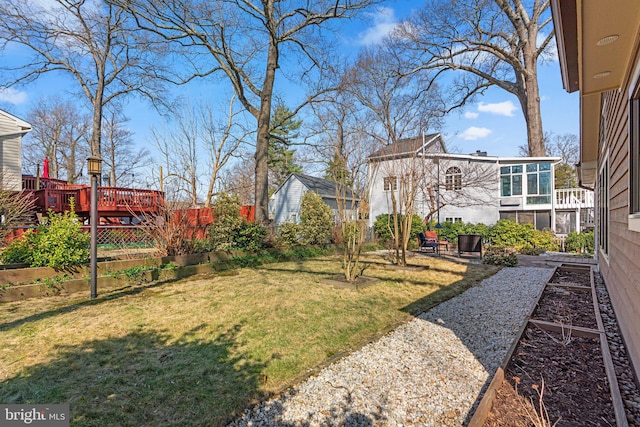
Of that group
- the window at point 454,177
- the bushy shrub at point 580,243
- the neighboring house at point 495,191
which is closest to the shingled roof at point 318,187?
the neighboring house at point 495,191

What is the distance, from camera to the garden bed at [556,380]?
2.12 meters

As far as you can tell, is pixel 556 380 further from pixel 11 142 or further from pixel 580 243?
pixel 11 142

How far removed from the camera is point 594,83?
3.32 m

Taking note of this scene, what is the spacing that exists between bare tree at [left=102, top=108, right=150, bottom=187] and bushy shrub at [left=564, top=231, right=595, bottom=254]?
29.8 metres

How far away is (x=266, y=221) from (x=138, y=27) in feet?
25.5

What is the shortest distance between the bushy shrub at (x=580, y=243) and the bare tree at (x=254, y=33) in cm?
1240

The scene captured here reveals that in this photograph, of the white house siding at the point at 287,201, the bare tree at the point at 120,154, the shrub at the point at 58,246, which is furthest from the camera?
the bare tree at the point at 120,154

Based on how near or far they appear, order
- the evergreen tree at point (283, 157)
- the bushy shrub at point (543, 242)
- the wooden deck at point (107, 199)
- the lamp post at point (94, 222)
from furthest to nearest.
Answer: the evergreen tree at point (283, 157) → the bushy shrub at point (543, 242) → the wooden deck at point (107, 199) → the lamp post at point (94, 222)

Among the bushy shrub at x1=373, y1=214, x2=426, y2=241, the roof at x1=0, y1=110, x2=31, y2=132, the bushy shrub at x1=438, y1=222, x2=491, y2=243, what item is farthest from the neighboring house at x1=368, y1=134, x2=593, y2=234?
the roof at x1=0, y1=110, x2=31, y2=132

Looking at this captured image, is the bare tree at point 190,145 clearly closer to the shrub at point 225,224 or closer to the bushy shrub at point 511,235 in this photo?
the shrub at point 225,224

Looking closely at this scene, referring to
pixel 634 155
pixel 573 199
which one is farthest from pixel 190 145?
pixel 573 199

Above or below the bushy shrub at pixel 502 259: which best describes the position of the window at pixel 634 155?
above

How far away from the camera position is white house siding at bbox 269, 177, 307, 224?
22.0 m

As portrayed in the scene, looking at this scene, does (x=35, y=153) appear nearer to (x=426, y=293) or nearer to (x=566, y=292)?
(x=426, y=293)
